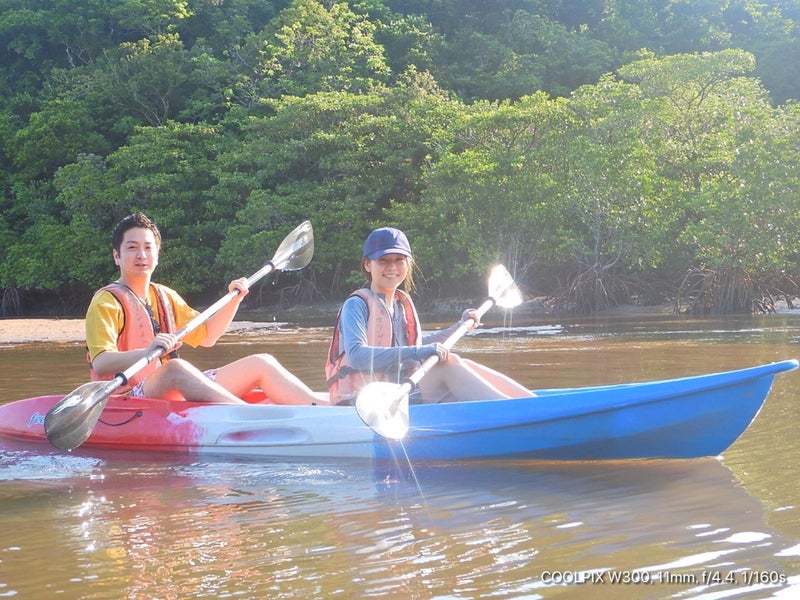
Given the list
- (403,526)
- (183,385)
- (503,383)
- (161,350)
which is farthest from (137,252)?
(403,526)

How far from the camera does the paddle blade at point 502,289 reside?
534 centimetres

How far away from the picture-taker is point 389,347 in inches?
164

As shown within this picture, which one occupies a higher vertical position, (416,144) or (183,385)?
(416,144)

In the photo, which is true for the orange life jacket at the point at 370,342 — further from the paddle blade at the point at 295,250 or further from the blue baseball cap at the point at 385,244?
the paddle blade at the point at 295,250

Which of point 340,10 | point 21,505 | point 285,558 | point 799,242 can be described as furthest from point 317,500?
point 340,10

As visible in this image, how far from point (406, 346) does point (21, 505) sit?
157 cm

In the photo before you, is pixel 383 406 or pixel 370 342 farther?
pixel 370 342

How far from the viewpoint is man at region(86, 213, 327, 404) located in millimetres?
4273

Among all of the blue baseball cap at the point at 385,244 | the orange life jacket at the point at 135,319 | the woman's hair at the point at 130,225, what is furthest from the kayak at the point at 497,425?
the woman's hair at the point at 130,225

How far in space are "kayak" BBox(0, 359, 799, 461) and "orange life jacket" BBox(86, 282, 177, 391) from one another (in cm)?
35

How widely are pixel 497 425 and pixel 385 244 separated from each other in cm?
85

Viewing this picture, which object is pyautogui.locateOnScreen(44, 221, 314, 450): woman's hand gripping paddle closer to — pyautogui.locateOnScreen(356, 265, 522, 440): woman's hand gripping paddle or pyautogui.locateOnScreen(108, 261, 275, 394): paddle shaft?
pyautogui.locateOnScreen(108, 261, 275, 394): paddle shaft

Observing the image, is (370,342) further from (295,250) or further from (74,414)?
(295,250)

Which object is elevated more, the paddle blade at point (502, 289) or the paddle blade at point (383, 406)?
the paddle blade at point (502, 289)
